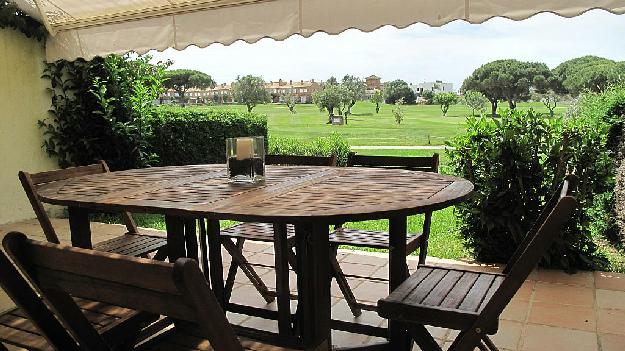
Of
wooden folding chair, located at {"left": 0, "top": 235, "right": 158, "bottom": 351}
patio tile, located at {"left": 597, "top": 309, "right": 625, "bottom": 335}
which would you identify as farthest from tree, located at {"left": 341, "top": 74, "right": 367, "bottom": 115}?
wooden folding chair, located at {"left": 0, "top": 235, "right": 158, "bottom": 351}

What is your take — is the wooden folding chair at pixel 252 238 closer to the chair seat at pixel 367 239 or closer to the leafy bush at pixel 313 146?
the chair seat at pixel 367 239

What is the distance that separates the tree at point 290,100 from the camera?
1092 centimetres

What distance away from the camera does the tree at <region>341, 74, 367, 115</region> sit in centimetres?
1080

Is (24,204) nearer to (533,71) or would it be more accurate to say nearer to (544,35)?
(533,71)

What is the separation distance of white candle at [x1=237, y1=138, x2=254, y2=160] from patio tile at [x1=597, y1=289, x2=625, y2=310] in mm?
2319

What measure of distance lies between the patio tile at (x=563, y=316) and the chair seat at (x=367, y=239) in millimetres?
821

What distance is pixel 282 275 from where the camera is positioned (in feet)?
7.95

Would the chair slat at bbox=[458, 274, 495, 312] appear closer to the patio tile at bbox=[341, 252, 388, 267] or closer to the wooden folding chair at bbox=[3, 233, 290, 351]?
the wooden folding chair at bbox=[3, 233, 290, 351]

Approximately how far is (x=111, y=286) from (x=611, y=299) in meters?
3.12

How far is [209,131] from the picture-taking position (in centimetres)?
758

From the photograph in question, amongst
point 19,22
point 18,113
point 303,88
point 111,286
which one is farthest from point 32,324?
point 303,88

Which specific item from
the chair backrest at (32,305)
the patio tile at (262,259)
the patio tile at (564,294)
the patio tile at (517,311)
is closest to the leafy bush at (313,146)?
the patio tile at (262,259)

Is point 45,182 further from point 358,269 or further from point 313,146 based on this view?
point 313,146

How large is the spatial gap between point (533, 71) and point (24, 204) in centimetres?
1173
